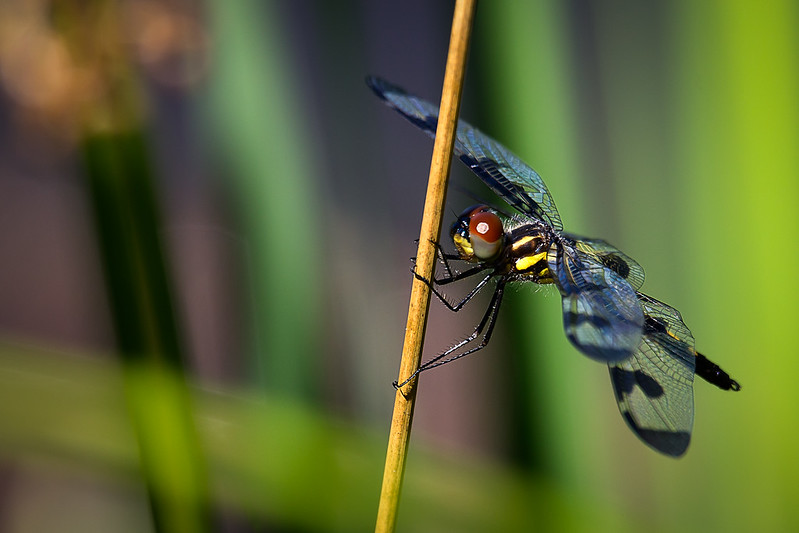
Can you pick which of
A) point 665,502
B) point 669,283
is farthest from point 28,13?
point 665,502

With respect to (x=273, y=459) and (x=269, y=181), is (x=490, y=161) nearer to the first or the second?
(x=269, y=181)

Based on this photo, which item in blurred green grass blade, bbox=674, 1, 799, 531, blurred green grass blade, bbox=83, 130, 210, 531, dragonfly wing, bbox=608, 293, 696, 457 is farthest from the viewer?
blurred green grass blade, bbox=674, 1, 799, 531

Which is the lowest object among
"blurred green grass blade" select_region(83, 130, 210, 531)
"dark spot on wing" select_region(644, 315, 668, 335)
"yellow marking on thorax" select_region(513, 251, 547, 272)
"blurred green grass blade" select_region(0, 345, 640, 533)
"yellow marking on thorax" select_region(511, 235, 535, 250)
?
"blurred green grass blade" select_region(0, 345, 640, 533)

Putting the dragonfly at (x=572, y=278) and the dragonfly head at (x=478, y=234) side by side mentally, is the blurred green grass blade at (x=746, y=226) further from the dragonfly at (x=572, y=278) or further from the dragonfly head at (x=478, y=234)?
the dragonfly head at (x=478, y=234)

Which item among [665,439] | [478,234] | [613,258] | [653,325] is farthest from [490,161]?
[665,439]

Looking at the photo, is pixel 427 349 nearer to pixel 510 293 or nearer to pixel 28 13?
pixel 510 293

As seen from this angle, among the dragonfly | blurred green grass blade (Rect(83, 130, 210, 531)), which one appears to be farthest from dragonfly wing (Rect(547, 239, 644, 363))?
blurred green grass blade (Rect(83, 130, 210, 531))

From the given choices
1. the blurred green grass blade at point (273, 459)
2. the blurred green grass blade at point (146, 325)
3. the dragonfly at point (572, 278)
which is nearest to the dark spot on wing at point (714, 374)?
the dragonfly at point (572, 278)

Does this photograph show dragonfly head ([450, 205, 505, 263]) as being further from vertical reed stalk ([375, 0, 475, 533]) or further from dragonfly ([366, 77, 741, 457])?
vertical reed stalk ([375, 0, 475, 533])
